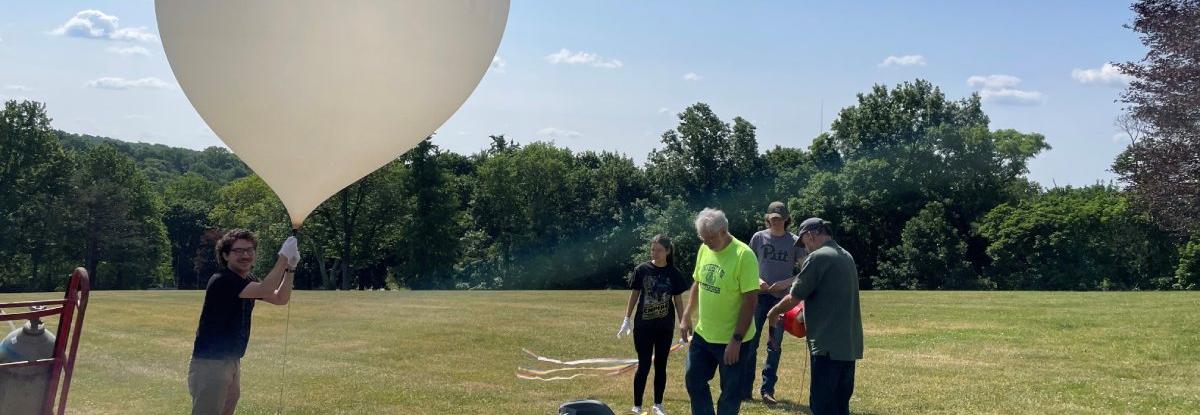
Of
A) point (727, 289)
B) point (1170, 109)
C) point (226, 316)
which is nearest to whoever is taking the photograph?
point (226, 316)

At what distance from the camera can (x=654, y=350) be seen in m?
8.09

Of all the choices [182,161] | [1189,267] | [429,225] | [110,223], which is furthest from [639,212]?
[182,161]

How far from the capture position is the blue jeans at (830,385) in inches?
240

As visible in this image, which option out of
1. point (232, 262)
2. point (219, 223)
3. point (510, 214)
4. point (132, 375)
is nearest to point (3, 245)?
point (219, 223)

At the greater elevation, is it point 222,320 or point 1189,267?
point 1189,267

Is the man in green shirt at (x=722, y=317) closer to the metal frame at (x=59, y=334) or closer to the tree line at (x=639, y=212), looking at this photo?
the metal frame at (x=59, y=334)

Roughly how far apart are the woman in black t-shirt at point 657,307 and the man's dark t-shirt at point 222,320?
131 inches

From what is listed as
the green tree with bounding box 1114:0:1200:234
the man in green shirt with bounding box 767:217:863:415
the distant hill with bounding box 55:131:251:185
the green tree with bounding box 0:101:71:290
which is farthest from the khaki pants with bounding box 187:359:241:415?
the distant hill with bounding box 55:131:251:185

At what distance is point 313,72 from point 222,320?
1546 mm

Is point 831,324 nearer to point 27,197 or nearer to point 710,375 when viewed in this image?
point 710,375

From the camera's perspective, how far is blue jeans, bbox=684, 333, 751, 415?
630 cm

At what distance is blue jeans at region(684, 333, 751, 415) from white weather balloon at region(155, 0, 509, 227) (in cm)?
245

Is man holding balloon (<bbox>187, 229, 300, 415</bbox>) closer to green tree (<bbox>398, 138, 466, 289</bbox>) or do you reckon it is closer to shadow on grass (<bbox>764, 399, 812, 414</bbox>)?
shadow on grass (<bbox>764, 399, 812, 414</bbox>)

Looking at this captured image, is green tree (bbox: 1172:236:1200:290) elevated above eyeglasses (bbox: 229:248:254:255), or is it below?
above
